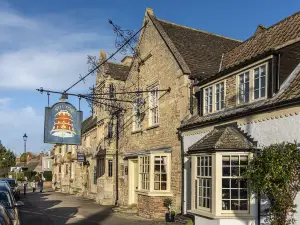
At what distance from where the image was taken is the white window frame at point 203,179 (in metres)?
11.6

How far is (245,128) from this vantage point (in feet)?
38.3

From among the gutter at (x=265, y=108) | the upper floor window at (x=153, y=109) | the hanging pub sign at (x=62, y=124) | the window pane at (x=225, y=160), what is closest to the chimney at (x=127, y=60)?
the upper floor window at (x=153, y=109)

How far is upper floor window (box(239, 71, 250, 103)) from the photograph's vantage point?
1208 centimetres

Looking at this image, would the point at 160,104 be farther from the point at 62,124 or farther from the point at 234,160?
the point at 234,160

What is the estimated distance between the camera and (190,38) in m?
18.9

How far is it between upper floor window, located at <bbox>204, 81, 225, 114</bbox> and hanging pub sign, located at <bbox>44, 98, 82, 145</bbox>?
17.0 ft

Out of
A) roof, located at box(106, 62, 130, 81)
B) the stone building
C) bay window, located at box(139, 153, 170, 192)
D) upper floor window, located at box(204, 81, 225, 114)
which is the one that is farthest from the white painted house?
roof, located at box(106, 62, 130, 81)

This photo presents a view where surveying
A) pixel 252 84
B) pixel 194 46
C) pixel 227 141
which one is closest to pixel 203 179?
pixel 227 141

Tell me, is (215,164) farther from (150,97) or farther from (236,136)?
(150,97)

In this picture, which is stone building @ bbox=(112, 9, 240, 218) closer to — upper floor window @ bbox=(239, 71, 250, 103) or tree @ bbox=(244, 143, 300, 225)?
upper floor window @ bbox=(239, 71, 250, 103)

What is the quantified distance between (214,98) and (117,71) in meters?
13.6

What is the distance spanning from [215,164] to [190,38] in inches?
367

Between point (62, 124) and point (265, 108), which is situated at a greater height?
point (265, 108)

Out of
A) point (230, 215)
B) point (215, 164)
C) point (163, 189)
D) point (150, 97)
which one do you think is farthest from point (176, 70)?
point (230, 215)
